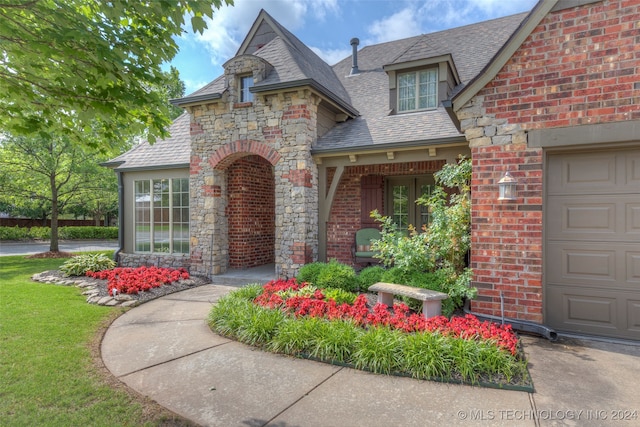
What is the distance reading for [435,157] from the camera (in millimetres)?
6758

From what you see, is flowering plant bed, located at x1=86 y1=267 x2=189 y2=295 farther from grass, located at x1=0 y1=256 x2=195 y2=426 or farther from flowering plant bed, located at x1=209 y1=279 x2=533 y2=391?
flowering plant bed, located at x1=209 y1=279 x2=533 y2=391

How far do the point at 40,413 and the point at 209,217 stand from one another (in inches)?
229

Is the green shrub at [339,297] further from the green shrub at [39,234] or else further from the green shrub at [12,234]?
the green shrub at [12,234]

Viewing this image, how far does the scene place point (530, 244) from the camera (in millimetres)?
4480

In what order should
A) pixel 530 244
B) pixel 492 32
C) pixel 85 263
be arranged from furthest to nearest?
1. pixel 492 32
2. pixel 85 263
3. pixel 530 244

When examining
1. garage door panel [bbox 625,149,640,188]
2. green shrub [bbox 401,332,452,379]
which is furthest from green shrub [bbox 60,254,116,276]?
garage door panel [bbox 625,149,640,188]

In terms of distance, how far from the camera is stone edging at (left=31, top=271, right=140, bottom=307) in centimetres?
611

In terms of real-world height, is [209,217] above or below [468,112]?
below

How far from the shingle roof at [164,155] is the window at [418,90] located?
221 inches

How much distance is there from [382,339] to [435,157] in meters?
4.23

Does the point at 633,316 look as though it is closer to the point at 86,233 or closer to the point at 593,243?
the point at 593,243

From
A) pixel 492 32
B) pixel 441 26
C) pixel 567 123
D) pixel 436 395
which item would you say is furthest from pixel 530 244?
pixel 441 26

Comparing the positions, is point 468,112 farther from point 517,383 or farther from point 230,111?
point 230,111

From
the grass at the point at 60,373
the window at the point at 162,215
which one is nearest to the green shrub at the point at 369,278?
the grass at the point at 60,373
